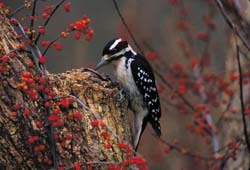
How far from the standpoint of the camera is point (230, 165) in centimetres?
750

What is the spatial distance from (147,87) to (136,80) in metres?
0.13

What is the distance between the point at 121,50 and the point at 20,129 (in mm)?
1887

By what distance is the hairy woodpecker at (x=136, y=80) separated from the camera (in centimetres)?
591

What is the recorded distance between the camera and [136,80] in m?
5.99

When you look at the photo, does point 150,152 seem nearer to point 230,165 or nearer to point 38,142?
point 230,165

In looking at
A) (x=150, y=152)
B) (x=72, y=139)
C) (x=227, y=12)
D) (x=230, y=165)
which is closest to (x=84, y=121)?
(x=72, y=139)

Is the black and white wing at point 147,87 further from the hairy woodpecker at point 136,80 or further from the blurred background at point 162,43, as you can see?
the blurred background at point 162,43

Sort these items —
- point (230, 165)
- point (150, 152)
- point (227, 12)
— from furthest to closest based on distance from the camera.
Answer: point (150, 152)
point (230, 165)
point (227, 12)

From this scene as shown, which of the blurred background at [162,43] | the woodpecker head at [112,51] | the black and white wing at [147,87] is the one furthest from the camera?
the blurred background at [162,43]

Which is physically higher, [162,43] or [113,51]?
[162,43]

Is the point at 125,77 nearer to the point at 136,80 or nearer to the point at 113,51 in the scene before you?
the point at 136,80

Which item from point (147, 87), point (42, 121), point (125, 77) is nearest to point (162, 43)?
point (147, 87)

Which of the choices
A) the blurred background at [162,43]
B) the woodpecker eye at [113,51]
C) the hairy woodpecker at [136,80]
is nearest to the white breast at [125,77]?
the hairy woodpecker at [136,80]

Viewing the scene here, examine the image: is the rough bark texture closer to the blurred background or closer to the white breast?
the white breast
